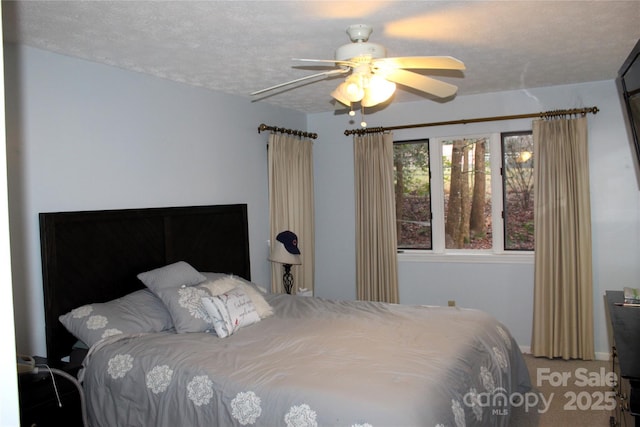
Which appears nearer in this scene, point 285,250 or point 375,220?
point 285,250

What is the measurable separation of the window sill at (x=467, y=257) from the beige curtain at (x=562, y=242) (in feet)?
0.74

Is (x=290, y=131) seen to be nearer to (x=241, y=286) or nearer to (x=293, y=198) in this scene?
(x=293, y=198)

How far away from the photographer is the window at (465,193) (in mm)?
4695

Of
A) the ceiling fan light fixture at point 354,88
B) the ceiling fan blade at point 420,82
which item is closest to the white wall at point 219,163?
the ceiling fan light fixture at point 354,88

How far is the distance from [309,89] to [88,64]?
177 cm

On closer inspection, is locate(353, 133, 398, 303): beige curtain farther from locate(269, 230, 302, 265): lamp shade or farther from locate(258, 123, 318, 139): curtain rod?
locate(269, 230, 302, 265): lamp shade

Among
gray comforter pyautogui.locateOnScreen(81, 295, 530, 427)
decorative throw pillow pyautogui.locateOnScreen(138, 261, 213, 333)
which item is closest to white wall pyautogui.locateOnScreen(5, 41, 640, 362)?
decorative throw pillow pyautogui.locateOnScreen(138, 261, 213, 333)

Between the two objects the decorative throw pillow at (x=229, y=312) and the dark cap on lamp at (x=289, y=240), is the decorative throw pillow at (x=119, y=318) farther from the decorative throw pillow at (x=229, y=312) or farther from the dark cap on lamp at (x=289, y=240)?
the dark cap on lamp at (x=289, y=240)

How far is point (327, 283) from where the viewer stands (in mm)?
Result: 5523

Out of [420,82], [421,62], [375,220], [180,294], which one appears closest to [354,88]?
[421,62]

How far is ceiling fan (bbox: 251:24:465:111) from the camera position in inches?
93.3

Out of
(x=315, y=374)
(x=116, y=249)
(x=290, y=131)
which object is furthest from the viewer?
(x=290, y=131)

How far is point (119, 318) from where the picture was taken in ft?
9.59

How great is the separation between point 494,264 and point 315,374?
298cm
